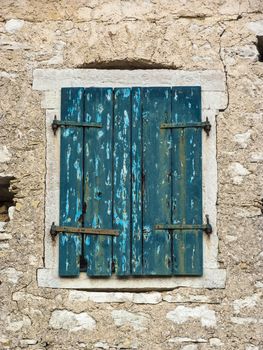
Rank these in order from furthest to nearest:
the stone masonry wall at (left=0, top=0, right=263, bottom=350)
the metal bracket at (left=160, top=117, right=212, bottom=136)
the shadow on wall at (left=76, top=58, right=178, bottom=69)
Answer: the shadow on wall at (left=76, top=58, right=178, bottom=69)
the metal bracket at (left=160, top=117, right=212, bottom=136)
the stone masonry wall at (left=0, top=0, right=263, bottom=350)

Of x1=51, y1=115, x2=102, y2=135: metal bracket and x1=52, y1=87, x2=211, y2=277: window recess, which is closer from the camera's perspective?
x1=52, y1=87, x2=211, y2=277: window recess

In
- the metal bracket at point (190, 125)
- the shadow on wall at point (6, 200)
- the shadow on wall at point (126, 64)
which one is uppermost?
the shadow on wall at point (126, 64)

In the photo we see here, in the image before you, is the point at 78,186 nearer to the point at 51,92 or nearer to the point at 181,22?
the point at 51,92

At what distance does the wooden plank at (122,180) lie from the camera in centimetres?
779

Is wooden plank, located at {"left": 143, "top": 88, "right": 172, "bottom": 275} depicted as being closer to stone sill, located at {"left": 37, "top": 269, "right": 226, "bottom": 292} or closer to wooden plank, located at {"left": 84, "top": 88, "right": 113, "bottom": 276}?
stone sill, located at {"left": 37, "top": 269, "right": 226, "bottom": 292}

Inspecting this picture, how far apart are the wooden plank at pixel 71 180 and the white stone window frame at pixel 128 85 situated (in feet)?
0.18

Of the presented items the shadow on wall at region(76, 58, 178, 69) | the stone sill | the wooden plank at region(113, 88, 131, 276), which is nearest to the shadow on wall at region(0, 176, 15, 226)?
the stone sill

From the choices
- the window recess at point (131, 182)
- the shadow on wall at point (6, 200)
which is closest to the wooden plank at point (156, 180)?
the window recess at point (131, 182)

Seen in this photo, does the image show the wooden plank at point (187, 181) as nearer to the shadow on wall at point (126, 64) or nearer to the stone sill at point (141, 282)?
the stone sill at point (141, 282)

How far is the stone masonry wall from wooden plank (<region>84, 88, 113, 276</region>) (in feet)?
0.79

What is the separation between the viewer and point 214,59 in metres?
8.14

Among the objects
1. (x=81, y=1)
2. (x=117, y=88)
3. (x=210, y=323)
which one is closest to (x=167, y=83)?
(x=117, y=88)

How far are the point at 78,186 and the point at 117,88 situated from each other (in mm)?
757

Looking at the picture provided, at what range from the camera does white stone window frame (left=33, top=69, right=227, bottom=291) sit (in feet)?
25.5
